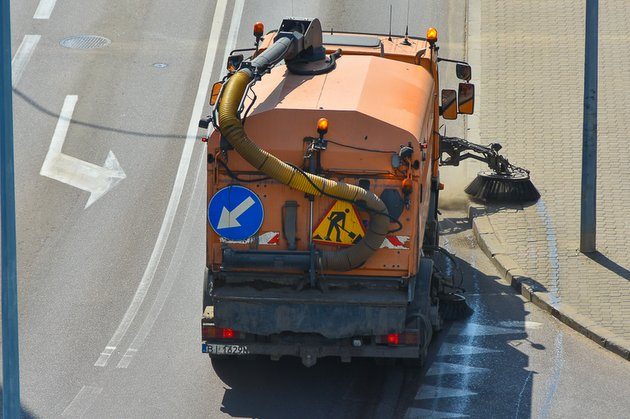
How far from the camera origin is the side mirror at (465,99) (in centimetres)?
1579

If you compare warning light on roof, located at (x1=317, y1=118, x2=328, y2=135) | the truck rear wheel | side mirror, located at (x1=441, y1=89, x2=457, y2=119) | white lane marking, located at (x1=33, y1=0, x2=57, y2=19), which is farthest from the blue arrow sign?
white lane marking, located at (x1=33, y1=0, x2=57, y2=19)

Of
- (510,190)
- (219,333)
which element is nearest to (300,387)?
(219,333)

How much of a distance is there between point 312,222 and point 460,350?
3.12 metres

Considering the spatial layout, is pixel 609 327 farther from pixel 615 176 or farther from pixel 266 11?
pixel 266 11

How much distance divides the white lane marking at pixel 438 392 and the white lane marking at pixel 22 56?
1205 cm

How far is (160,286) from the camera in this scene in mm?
16359

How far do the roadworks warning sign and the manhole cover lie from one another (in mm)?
12983

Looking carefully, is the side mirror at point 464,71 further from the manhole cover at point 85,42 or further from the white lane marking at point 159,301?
the manhole cover at point 85,42

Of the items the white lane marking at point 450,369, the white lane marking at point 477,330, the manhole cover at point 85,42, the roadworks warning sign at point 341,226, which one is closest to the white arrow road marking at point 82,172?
the manhole cover at point 85,42

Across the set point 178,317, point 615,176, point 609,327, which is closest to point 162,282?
point 178,317

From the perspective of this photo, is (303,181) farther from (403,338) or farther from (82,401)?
(82,401)

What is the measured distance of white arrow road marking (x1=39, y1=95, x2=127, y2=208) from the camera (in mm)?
19109

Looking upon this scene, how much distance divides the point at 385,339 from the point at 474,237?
5.84 metres

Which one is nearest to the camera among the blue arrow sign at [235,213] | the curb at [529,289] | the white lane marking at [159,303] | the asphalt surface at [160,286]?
the blue arrow sign at [235,213]
